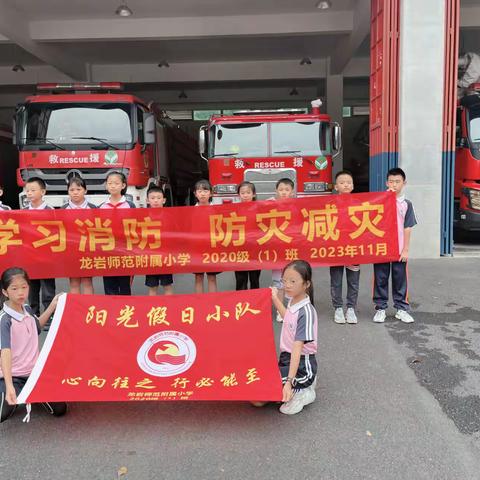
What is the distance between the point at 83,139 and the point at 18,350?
5992 mm

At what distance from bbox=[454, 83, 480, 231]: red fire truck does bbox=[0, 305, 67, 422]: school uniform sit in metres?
8.43

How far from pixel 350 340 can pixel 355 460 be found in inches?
76.5

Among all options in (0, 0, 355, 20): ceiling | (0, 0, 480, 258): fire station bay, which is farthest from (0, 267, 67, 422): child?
(0, 0, 355, 20): ceiling

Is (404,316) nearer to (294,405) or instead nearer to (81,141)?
(294,405)

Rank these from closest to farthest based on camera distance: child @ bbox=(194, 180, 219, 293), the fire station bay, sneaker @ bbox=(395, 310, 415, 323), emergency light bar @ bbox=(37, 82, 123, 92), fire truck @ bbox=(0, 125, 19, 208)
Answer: sneaker @ bbox=(395, 310, 415, 323) < child @ bbox=(194, 180, 219, 293) < the fire station bay < emergency light bar @ bbox=(37, 82, 123, 92) < fire truck @ bbox=(0, 125, 19, 208)

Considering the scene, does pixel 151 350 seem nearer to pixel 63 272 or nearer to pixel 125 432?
pixel 125 432

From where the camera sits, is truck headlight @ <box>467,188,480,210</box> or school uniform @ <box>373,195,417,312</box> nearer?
school uniform @ <box>373,195,417,312</box>

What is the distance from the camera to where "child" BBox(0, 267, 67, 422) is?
10.4 ft

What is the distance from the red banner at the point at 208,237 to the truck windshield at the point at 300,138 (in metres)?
3.75

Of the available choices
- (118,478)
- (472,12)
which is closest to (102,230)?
(118,478)

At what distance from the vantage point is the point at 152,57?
16.6 meters

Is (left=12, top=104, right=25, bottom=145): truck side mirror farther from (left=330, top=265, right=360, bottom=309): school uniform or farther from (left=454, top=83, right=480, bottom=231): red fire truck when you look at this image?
(left=454, top=83, right=480, bottom=231): red fire truck

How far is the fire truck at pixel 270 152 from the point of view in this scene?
8656mm

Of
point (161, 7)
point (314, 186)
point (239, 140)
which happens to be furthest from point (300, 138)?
point (161, 7)
